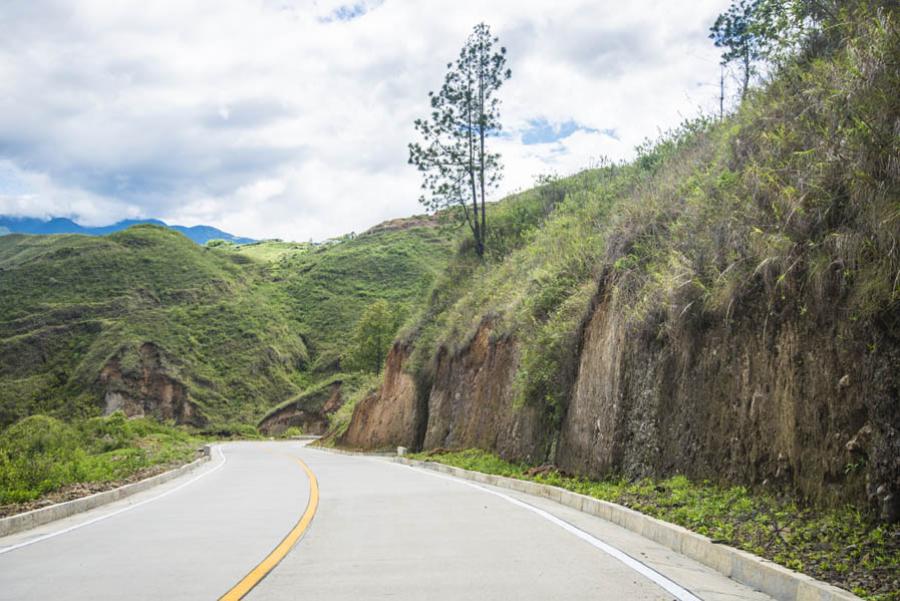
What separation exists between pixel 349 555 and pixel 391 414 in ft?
104

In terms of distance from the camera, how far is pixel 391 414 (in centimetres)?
3900

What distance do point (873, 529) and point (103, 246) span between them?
10653 cm

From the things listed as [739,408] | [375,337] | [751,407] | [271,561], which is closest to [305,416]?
[375,337]

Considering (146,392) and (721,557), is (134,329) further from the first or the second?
(721,557)

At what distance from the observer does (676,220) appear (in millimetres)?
15109

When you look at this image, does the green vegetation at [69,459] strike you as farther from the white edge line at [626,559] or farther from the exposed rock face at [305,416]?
the exposed rock face at [305,416]

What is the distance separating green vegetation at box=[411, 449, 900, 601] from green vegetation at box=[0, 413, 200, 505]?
32.7ft

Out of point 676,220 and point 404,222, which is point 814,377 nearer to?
point 676,220

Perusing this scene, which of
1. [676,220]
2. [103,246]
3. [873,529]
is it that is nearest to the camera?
[873,529]

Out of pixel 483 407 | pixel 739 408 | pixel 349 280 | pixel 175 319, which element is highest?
pixel 349 280

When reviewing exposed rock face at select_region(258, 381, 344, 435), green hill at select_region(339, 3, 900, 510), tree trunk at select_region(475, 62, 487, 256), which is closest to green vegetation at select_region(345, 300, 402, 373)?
exposed rock face at select_region(258, 381, 344, 435)

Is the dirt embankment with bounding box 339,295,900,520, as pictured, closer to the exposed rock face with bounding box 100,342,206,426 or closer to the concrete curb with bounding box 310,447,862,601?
the concrete curb with bounding box 310,447,862,601

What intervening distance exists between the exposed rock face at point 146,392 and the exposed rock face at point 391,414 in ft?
108

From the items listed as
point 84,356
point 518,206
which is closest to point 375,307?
point 84,356
